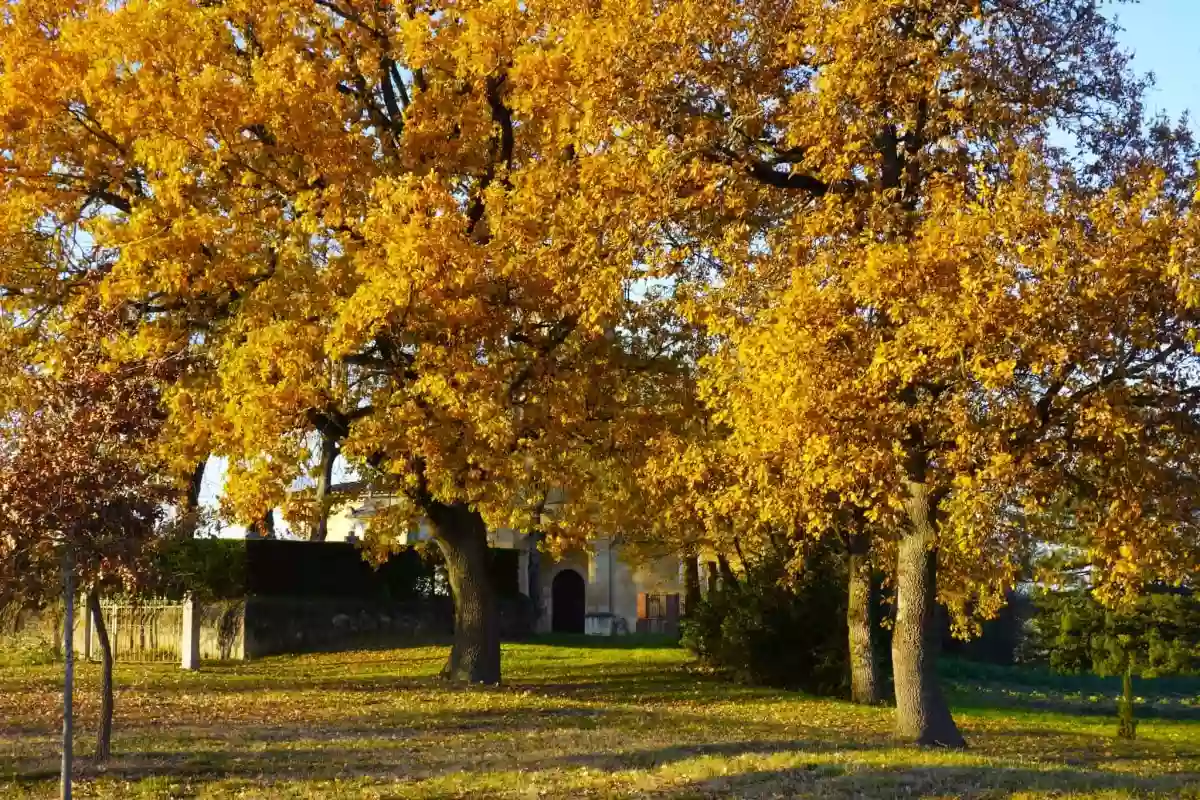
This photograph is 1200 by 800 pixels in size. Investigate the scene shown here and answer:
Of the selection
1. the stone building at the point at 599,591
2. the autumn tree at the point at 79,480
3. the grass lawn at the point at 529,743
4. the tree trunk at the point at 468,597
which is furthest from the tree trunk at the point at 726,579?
the stone building at the point at 599,591

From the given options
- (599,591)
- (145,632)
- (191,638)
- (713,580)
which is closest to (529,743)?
(191,638)

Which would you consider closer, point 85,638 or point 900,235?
point 900,235

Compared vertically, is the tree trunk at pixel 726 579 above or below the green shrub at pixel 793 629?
above

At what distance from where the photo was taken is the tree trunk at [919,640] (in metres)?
17.4

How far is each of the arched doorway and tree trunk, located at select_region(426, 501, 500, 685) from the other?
27.0m

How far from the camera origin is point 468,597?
2450 centimetres

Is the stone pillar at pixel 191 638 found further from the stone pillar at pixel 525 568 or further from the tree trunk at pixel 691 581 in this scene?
the stone pillar at pixel 525 568

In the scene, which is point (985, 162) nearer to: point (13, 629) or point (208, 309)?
point (208, 309)

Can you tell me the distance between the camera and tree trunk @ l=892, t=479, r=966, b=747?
17.4 meters

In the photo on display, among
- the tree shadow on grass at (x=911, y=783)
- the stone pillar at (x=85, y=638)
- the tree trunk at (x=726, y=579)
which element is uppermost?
the tree trunk at (x=726, y=579)

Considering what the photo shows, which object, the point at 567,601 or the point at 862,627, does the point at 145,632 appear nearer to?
the point at 862,627

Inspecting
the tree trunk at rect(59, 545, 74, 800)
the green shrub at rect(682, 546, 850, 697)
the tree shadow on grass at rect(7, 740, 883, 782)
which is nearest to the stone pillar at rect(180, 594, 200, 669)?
the green shrub at rect(682, 546, 850, 697)

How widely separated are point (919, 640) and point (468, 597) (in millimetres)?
9435

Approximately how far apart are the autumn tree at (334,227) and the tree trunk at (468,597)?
6.77 feet
